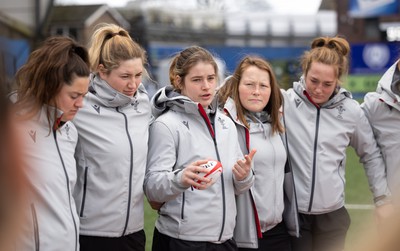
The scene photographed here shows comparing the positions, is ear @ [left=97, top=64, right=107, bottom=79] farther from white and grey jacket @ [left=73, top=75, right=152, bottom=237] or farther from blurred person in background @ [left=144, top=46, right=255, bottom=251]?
blurred person in background @ [left=144, top=46, right=255, bottom=251]

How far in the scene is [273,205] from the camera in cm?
398

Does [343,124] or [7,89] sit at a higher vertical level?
[7,89]

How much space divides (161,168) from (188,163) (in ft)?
0.55

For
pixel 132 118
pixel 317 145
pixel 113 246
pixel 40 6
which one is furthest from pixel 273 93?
pixel 40 6

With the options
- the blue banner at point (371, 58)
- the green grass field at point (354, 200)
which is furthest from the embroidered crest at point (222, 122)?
the blue banner at point (371, 58)

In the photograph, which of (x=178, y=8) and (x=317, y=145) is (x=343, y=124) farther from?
(x=178, y=8)

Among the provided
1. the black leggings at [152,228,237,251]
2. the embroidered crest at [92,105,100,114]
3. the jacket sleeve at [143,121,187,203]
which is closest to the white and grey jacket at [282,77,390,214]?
the black leggings at [152,228,237,251]

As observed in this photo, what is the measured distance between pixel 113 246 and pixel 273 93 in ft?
4.49

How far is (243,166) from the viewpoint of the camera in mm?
3426

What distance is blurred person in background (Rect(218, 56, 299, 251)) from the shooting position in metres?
3.88

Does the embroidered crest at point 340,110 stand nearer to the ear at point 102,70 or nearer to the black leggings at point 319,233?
the black leggings at point 319,233

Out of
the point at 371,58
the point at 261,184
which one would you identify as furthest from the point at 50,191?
the point at 371,58

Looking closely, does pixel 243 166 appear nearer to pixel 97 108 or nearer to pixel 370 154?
pixel 97 108

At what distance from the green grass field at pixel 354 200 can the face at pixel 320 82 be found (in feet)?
5.44
